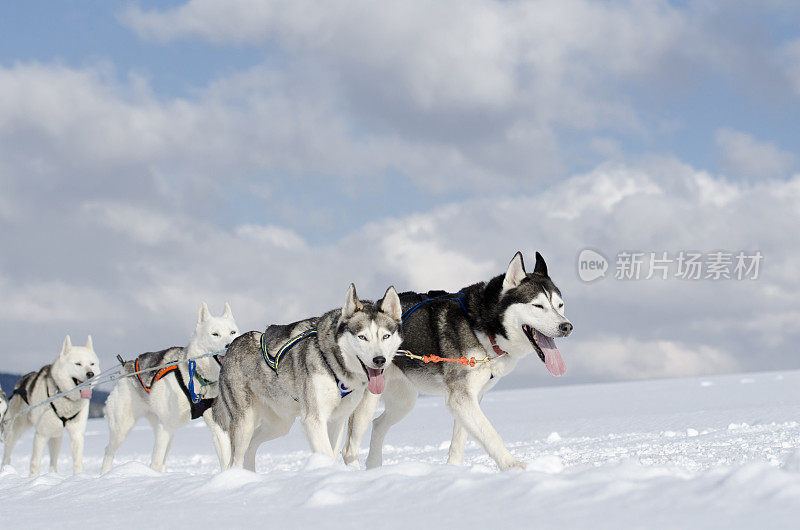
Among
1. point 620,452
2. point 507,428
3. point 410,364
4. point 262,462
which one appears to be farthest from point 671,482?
point 507,428

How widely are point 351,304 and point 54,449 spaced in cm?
614

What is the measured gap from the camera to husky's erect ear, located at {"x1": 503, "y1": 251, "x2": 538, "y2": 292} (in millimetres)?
5395

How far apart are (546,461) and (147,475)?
100 inches

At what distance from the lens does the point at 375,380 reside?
521 centimetres

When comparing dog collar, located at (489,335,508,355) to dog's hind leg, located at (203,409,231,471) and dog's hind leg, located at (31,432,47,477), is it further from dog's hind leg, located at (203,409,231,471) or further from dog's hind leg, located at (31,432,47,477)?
dog's hind leg, located at (31,432,47,477)

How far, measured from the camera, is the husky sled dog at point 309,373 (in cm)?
523

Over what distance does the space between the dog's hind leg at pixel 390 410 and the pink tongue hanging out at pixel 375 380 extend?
635 mm

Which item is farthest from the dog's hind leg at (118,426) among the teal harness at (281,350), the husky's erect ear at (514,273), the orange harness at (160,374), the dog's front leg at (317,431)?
the husky's erect ear at (514,273)

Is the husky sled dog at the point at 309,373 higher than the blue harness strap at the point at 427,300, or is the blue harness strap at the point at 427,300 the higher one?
the blue harness strap at the point at 427,300

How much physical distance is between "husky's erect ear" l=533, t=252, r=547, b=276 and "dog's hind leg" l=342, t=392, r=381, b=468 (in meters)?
1.48

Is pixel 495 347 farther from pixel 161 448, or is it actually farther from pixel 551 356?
pixel 161 448

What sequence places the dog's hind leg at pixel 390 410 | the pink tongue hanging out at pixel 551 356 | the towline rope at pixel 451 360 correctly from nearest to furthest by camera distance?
the pink tongue hanging out at pixel 551 356
the towline rope at pixel 451 360
the dog's hind leg at pixel 390 410

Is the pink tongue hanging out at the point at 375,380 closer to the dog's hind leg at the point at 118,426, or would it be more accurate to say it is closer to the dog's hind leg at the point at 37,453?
the dog's hind leg at the point at 118,426

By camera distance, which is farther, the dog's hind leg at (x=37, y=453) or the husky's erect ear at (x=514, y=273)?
the dog's hind leg at (x=37, y=453)
